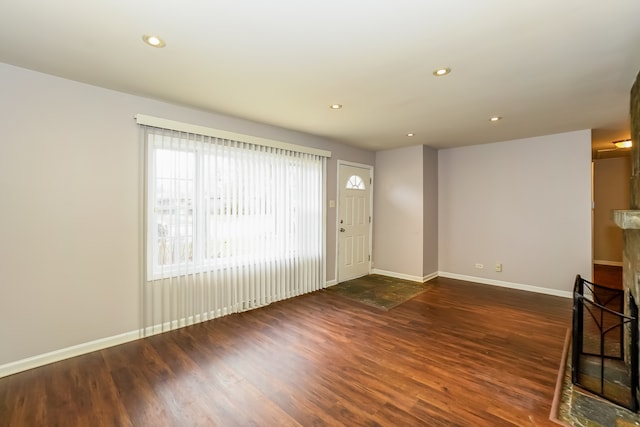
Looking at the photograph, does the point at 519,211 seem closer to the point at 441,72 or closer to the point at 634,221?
the point at 634,221

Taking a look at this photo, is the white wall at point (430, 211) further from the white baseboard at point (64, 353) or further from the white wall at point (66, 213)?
the white baseboard at point (64, 353)

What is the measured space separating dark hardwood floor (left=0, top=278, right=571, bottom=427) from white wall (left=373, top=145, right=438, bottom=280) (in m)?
1.81

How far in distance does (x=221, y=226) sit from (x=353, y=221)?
2663mm

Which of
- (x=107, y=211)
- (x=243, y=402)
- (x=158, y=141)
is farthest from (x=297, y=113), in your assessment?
(x=243, y=402)

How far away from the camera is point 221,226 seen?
11.4 feet

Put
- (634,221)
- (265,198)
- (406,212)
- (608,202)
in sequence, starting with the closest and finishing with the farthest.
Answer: (634,221)
(265,198)
(406,212)
(608,202)

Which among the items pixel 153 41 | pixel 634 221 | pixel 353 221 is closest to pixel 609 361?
pixel 634 221

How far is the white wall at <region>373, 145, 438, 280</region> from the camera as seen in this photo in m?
5.12

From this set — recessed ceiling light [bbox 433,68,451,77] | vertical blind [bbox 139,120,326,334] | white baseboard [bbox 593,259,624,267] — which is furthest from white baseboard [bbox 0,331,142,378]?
white baseboard [bbox 593,259,624,267]

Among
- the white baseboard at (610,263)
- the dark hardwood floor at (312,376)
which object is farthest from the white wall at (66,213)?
the white baseboard at (610,263)

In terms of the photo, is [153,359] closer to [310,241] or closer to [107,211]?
[107,211]

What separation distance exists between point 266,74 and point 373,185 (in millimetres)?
3741

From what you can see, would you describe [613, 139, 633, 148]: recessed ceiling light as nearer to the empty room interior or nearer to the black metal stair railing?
the empty room interior

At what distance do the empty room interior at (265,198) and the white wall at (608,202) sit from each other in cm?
222
